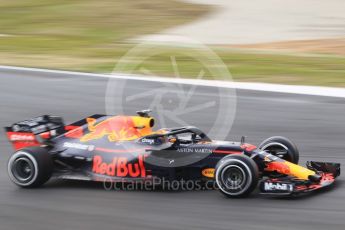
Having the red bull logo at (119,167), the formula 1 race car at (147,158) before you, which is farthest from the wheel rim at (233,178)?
the red bull logo at (119,167)

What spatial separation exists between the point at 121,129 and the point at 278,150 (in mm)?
2101

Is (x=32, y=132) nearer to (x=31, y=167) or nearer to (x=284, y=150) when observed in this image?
(x=31, y=167)

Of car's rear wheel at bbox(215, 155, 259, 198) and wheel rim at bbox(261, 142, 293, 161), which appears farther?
wheel rim at bbox(261, 142, 293, 161)

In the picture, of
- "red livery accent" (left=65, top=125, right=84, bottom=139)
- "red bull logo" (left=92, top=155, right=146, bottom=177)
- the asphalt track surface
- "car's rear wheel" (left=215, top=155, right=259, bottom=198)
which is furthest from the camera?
"red livery accent" (left=65, top=125, right=84, bottom=139)

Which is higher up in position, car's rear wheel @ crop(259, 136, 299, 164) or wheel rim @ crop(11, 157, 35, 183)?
car's rear wheel @ crop(259, 136, 299, 164)

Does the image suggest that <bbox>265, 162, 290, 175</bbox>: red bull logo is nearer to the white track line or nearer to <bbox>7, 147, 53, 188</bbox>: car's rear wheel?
<bbox>7, 147, 53, 188</bbox>: car's rear wheel

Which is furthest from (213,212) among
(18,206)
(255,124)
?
(255,124)

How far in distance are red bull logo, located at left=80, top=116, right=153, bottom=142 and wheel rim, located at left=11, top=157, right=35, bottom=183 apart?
0.78 m

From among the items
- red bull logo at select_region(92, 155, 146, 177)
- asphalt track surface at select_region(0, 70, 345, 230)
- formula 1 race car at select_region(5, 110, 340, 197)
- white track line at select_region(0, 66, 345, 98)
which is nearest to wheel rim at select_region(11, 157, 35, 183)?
formula 1 race car at select_region(5, 110, 340, 197)

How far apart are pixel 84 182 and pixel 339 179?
342 cm

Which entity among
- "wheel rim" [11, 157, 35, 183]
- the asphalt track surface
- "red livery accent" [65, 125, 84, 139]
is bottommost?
the asphalt track surface

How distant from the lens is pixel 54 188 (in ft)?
34.1

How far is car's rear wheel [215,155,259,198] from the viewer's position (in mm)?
9039

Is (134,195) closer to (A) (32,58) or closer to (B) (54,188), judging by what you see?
(B) (54,188)
